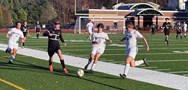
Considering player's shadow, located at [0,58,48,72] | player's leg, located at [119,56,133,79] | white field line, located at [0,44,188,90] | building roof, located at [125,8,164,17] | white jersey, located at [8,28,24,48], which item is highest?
building roof, located at [125,8,164,17]

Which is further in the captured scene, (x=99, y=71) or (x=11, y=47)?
(x=11, y=47)

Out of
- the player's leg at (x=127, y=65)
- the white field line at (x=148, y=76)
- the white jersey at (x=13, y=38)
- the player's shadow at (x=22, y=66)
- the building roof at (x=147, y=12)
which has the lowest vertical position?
the white field line at (x=148, y=76)

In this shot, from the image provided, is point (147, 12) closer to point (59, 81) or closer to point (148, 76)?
point (148, 76)

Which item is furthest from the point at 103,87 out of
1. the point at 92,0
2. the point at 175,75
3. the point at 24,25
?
the point at 92,0

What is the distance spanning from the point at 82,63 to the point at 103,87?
6.09 m

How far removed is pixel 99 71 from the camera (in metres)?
14.6

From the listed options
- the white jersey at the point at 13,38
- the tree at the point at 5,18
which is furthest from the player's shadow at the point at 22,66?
the tree at the point at 5,18

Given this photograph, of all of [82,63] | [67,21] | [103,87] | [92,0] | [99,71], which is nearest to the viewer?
[103,87]

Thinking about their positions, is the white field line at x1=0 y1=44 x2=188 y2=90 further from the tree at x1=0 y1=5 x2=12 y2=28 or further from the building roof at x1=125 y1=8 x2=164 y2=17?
the tree at x1=0 y1=5 x2=12 y2=28

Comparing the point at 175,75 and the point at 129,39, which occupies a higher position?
the point at 129,39

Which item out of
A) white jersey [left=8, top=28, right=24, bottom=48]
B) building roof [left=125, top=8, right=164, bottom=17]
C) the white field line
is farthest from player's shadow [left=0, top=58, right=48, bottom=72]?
building roof [left=125, top=8, right=164, bottom=17]

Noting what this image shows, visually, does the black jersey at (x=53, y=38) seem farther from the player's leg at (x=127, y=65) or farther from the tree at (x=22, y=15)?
the tree at (x=22, y=15)

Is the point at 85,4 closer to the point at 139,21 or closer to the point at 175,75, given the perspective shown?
the point at 139,21

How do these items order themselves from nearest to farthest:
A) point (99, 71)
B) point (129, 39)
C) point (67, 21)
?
1. point (129, 39)
2. point (99, 71)
3. point (67, 21)
